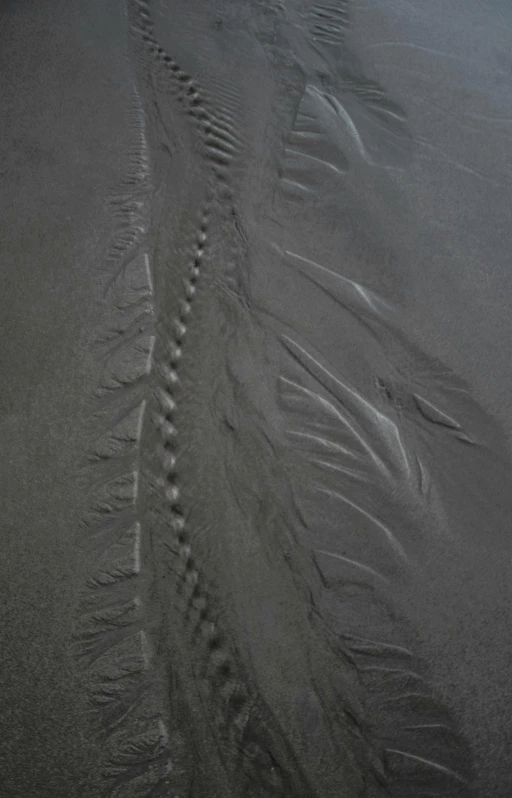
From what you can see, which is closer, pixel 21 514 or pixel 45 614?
pixel 45 614

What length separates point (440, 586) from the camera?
1.20 meters

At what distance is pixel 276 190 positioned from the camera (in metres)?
1.85

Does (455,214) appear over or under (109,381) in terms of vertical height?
over

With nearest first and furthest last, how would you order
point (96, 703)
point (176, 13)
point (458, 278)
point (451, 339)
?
point (96, 703) → point (451, 339) → point (458, 278) → point (176, 13)

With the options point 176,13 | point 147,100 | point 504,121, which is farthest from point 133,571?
point 176,13

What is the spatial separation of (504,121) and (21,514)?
1700mm

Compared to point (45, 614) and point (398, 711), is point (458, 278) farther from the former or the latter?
point (45, 614)

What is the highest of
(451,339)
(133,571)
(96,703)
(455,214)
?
(455,214)

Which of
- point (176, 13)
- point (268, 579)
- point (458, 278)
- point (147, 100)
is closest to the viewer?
point (268, 579)

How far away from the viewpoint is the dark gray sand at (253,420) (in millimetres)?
1055

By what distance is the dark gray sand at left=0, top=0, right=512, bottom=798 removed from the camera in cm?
105

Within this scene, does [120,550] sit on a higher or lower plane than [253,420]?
lower

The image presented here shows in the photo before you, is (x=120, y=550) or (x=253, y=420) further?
(x=253, y=420)

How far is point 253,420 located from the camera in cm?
139
